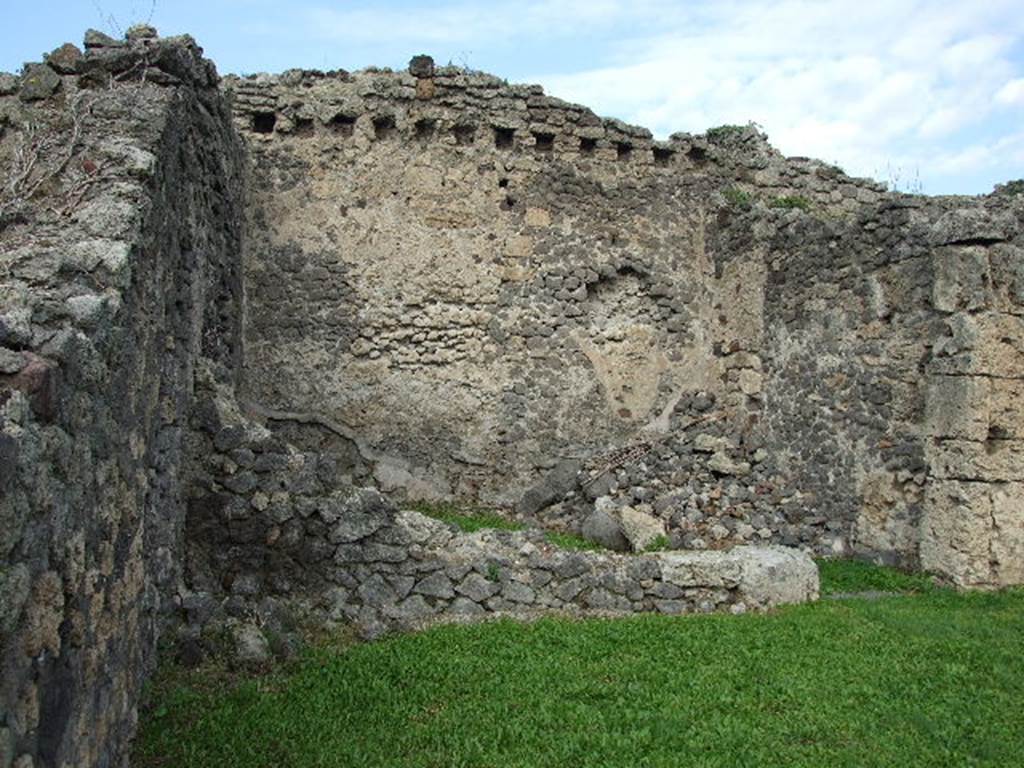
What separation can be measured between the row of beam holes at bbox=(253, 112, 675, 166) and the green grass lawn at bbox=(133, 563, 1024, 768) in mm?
6334

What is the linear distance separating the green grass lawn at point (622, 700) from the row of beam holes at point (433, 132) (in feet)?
20.8

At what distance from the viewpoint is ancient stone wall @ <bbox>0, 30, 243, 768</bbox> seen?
2600mm

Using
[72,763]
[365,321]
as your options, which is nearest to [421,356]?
[365,321]

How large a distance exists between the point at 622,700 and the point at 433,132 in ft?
24.9

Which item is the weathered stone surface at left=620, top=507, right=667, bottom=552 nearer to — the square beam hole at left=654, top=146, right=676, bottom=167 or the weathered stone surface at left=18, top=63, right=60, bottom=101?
the square beam hole at left=654, top=146, right=676, bottom=167

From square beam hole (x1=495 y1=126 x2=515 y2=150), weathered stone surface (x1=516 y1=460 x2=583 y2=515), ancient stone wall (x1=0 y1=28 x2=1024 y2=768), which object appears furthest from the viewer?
square beam hole (x1=495 y1=126 x2=515 y2=150)

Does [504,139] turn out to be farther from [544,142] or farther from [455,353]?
[455,353]

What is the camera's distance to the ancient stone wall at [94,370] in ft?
8.53

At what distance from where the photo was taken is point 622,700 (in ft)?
17.1

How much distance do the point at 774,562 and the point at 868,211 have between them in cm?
422

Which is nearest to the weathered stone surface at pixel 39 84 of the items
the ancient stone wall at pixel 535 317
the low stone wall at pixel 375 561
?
the low stone wall at pixel 375 561

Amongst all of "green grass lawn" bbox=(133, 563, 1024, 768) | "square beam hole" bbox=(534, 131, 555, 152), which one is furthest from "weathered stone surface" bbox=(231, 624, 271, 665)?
"square beam hole" bbox=(534, 131, 555, 152)

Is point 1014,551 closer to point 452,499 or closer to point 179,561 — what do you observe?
point 452,499

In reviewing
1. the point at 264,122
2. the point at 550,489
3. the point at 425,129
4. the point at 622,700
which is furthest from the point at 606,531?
the point at 264,122
